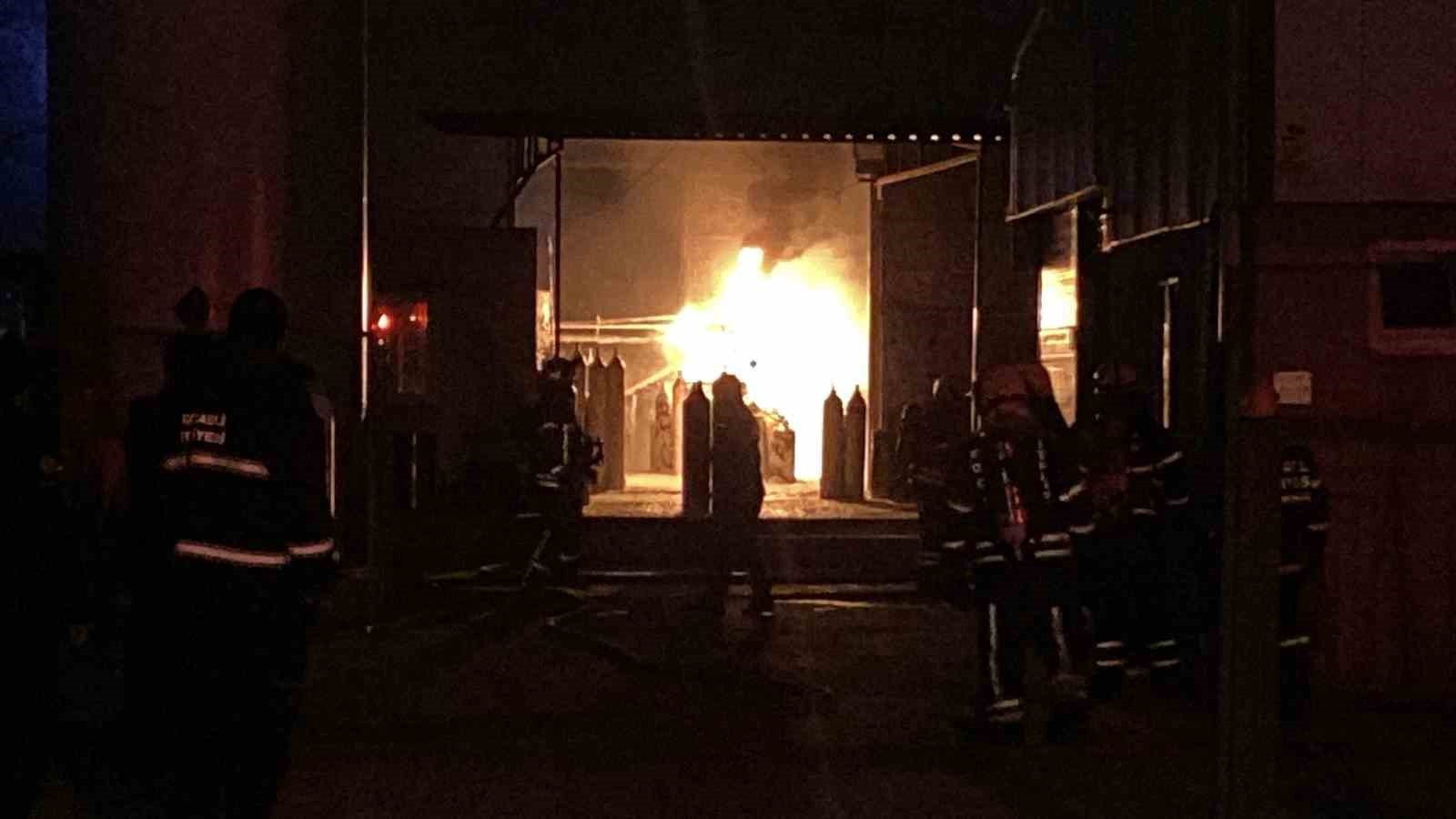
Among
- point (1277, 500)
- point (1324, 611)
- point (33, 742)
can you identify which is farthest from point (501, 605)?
point (1277, 500)

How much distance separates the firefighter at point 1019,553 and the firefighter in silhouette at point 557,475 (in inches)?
209

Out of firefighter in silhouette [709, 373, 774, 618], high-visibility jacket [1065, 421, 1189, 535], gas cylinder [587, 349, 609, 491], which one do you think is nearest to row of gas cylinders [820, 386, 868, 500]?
gas cylinder [587, 349, 609, 491]

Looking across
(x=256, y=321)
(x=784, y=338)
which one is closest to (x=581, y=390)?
(x=784, y=338)

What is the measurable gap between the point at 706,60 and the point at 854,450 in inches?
306

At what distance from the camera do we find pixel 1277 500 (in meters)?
5.62

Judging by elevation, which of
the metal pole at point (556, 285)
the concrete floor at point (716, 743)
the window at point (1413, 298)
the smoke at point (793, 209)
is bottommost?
the concrete floor at point (716, 743)

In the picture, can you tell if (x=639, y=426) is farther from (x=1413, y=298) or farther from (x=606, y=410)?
(x=1413, y=298)

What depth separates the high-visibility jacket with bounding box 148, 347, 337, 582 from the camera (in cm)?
593

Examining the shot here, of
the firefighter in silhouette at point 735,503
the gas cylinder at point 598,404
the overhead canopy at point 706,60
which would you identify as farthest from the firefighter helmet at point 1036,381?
the gas cylinder at point 598,404

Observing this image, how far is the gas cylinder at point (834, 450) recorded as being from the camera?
890 inches

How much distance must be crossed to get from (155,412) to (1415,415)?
263 inches

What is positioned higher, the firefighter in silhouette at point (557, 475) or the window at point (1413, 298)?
the window at point (1413, 298)

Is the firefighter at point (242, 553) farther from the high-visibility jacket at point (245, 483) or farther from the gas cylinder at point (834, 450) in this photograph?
the gas cylinder at point (834, 450)

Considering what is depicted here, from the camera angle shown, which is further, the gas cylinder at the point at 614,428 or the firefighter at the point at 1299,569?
the gas cylinder at the point at 614,428
